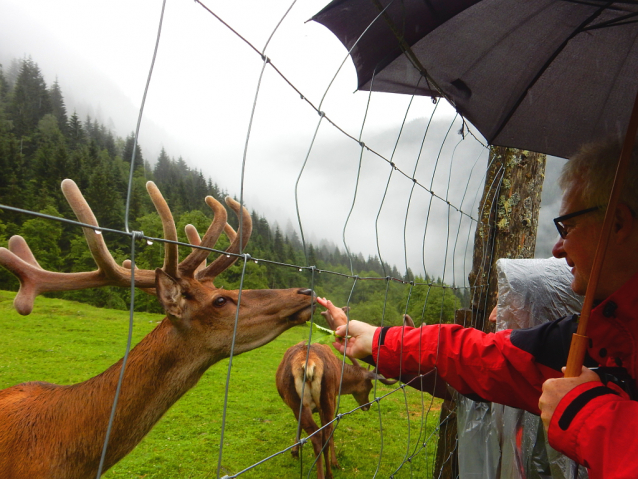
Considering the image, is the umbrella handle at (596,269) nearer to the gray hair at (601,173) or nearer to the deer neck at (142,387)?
the gray hair at (601,173)

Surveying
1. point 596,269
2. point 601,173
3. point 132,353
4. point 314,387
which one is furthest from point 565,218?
point 314,387

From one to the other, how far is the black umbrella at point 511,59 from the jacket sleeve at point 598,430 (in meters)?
1.18

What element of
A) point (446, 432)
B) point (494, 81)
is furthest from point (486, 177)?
point (446, 432)

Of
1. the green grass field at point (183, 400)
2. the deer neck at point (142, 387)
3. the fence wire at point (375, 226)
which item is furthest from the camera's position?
the deer neck at point (142, 387)

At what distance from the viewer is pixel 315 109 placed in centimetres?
129

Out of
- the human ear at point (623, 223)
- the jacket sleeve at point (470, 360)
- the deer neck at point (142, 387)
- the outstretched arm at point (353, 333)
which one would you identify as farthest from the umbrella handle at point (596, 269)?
the deer neck at point (142, 387)

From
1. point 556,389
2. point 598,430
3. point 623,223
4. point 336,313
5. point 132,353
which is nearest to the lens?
point 598,430

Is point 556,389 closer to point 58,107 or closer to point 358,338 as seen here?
point 358,338

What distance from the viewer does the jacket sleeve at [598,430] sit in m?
0.85

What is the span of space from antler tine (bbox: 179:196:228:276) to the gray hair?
4.15ft

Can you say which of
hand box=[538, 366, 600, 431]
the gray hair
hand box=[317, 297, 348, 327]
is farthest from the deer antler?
the gray hair

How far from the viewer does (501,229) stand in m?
2.93

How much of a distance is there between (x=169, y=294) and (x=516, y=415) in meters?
1.66

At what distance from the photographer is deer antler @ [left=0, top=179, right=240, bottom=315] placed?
1.09 meters
